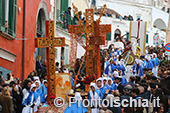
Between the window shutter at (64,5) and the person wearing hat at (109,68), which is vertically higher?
the window shutter at (64,5)

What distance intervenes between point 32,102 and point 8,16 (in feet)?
21.4

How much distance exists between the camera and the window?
62.1 ft

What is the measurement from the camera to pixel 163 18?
64625mm

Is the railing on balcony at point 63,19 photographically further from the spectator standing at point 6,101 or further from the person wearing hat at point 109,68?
the spectator standing at point 6,101

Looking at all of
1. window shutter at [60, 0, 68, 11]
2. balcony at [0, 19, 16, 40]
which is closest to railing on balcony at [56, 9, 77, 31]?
window shutter at [60, 0, 68, 11]

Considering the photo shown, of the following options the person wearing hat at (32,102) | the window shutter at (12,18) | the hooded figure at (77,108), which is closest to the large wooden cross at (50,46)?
the person wearing hat at (32,102)

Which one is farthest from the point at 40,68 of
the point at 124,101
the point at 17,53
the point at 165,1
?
the point at 165,1

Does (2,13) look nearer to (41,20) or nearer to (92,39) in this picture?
(92,39)

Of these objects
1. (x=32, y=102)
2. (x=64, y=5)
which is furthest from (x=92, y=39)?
(x=64, y=5)

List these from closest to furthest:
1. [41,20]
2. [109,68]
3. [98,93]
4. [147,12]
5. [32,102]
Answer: [32,102], [98,93], [109,68], [41,20], [147,12]

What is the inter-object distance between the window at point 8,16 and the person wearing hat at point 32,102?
16.2 ft

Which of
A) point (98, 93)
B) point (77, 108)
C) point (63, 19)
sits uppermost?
point (63, 19)

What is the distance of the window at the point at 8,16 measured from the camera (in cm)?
1894

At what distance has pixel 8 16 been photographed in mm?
19859
